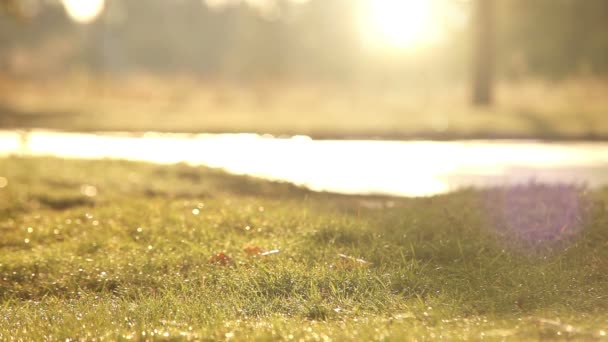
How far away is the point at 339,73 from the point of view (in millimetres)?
68938

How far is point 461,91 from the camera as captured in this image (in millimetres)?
28828

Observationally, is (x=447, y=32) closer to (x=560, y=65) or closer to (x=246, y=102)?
(x=560, y=65)

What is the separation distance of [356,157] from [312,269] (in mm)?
9359

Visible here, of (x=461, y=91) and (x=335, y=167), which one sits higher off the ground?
(x=461, y=91)

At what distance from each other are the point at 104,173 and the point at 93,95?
20.1 metres

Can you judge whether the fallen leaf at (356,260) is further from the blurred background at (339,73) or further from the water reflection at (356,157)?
the blurred background at (339,73)

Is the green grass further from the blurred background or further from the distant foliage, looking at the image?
the distant foliage

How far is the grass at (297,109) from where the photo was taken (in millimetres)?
18812

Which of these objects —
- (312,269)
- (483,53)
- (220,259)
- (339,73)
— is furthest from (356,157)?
(339,73)

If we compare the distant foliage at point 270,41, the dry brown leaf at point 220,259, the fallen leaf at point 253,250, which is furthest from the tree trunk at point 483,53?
the dry brown leaf at point 220,259

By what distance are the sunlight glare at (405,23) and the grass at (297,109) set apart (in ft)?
84.7

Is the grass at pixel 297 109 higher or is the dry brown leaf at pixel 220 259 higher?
the grass at pixel 297 109

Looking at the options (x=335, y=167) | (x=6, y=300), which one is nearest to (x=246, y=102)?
(x=335, y=167)

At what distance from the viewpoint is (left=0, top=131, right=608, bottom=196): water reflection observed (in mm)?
12047
